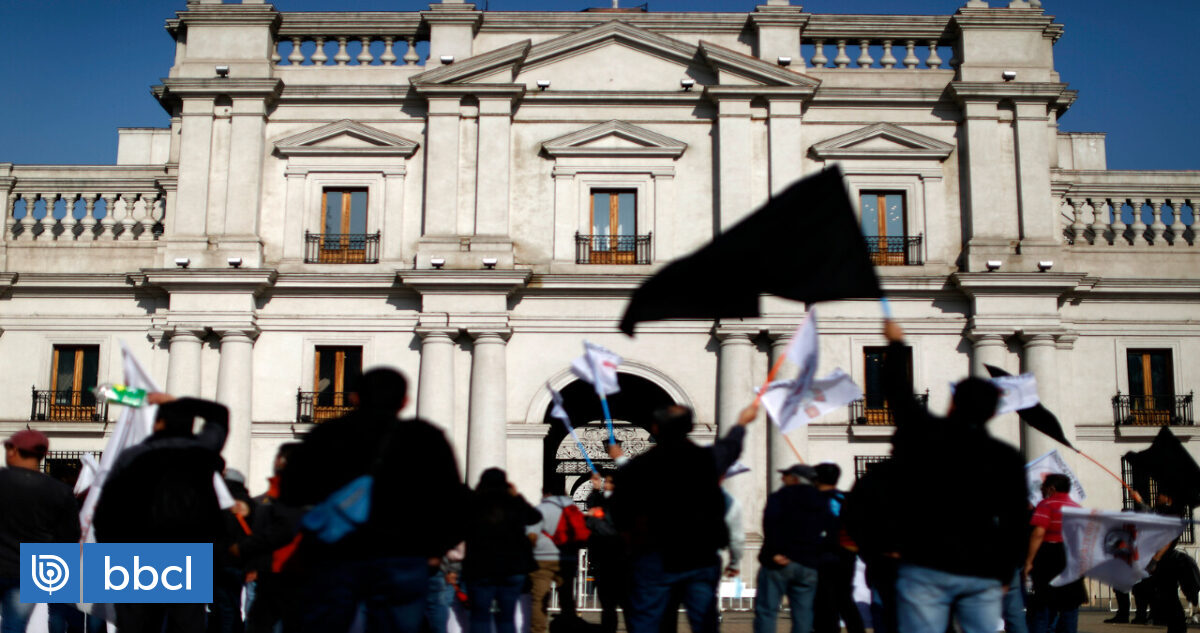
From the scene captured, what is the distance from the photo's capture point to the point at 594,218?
25844 mm

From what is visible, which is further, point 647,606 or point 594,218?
point 594,218

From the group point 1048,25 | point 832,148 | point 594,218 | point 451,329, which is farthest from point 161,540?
point 1048,25

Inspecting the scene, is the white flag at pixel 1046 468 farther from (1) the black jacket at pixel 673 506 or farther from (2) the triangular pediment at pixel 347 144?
(2) the triangular pediment at pixel 347 144

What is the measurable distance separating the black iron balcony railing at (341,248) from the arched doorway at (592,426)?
4.97 metres

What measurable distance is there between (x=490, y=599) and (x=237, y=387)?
1447 centimetres

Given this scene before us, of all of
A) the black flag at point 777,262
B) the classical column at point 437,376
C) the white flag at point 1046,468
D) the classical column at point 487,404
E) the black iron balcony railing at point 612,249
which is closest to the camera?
the black flag at point 777,262

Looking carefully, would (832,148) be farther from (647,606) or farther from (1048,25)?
(647,606)

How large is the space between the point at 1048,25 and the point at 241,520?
21163 millimetres

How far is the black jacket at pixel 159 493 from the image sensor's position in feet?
26.1

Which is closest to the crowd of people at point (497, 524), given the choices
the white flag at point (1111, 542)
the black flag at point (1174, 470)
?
the white flag at point (1111, 542)

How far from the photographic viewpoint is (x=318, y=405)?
24984mm

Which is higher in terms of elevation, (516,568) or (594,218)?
(594,218)

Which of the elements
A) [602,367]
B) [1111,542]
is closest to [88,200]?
[602,367]

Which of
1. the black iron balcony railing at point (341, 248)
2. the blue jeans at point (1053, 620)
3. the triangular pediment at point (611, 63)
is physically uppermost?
the triangular pediment at point (611, 63)
